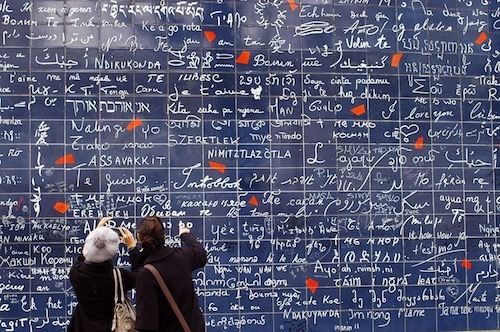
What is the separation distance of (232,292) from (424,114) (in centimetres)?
280

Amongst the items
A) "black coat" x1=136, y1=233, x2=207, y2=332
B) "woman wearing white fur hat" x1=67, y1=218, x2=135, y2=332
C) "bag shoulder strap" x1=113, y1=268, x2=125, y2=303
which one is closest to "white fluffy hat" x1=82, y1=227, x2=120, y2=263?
"woman wearing white fur hat" x1=67, y1=218, x2=135, y2=332

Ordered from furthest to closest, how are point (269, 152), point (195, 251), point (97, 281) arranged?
1. point (269, 152)
2. point (195, 251)
3. point (97, 281)

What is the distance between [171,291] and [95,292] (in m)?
0.52

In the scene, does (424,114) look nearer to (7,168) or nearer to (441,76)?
(441,76)

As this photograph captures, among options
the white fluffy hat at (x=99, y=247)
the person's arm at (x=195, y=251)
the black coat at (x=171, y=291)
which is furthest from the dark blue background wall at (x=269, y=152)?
the white fluffy hat at (x=99, y=247)

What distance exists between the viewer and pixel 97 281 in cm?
512

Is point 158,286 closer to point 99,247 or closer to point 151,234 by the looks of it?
point 151,234

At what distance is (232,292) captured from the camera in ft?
25.2

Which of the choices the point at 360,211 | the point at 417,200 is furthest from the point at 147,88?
the point at 417,200

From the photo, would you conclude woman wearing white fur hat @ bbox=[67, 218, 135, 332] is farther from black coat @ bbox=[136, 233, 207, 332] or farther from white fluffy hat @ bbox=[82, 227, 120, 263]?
black coat @ bbox=[136, 233, 207, 332]

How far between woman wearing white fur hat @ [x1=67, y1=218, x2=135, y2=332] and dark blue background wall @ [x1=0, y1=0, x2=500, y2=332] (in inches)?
92.2

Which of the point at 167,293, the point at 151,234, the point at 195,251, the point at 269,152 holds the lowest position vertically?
the point at 167,293

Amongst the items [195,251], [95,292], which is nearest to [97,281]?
[95,292]

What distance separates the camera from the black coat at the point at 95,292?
202 inches
